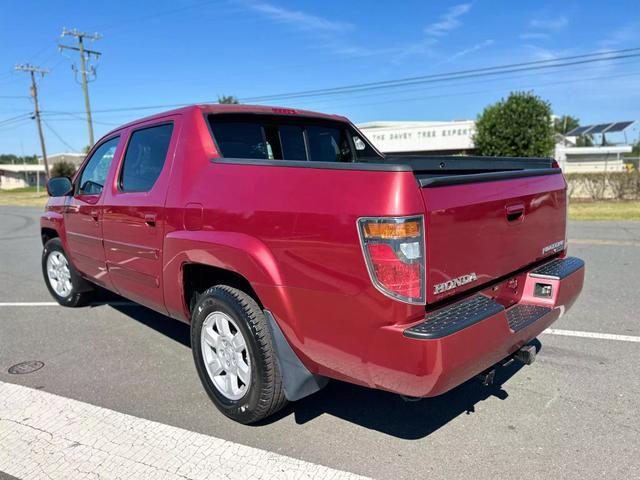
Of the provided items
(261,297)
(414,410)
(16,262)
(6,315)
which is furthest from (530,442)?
(16,262)

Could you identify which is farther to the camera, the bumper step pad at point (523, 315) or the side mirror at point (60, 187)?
the side mirror at point (60, 187)

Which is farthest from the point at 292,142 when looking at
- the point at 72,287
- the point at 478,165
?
the point at 72,287

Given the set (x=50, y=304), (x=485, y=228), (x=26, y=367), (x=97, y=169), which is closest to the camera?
(x=485, y=228)

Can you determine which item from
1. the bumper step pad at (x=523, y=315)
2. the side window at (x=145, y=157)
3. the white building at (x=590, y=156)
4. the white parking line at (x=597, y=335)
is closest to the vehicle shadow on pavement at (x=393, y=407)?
the bumper step pad at (x=523, y=315)

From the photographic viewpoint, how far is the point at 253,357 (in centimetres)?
291

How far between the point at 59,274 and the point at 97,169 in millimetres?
1793

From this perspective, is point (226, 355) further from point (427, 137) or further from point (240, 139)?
Result: point (427, 137)

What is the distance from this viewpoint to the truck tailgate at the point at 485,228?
2.41 m

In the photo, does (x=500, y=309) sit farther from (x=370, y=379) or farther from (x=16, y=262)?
(x=16, y=262)

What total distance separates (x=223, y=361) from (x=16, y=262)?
7.96 m

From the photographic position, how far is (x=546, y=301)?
124 inches

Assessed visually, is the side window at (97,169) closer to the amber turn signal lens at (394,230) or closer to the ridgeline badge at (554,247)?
the amber turn signal lens at (394,230)

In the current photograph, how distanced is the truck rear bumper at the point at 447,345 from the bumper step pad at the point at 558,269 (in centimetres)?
41

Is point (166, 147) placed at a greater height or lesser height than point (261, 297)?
greater
